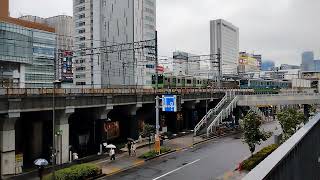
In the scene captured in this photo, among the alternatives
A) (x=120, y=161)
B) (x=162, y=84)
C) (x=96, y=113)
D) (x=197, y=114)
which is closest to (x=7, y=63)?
(x=162, y=84)

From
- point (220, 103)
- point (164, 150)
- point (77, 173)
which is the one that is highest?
point (220, 103)

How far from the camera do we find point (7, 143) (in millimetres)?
28922

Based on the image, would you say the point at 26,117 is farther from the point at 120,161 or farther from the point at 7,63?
the point at 7,63

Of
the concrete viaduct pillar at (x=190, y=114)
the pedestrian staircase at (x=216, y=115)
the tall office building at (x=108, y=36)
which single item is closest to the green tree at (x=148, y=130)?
the pedestrian staircase at (x=216, y=115)

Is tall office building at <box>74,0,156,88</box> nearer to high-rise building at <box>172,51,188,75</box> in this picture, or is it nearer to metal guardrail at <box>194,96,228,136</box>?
high-rise building at <box>172,51,188,75</box>

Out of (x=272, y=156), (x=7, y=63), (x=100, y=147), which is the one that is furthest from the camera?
(x=7, y=63)

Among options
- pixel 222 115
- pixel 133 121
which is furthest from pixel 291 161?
pixel 222 115

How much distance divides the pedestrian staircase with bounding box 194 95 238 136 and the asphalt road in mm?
8288

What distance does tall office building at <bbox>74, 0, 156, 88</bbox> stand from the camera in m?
120

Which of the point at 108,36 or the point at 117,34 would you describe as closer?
the point at 108,36

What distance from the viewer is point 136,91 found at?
150 feet

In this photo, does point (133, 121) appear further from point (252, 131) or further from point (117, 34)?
point (117, 34)

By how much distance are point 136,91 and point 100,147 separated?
9.28 m

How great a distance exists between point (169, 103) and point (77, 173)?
52.5 ft
